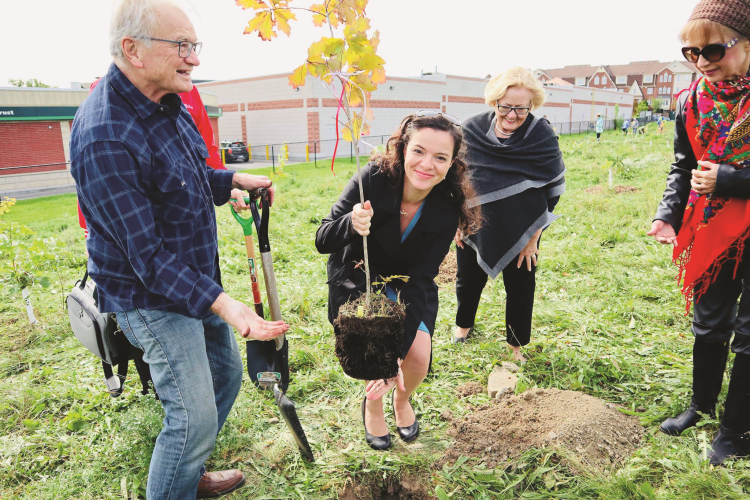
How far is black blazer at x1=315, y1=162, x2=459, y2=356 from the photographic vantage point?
92.4 inches

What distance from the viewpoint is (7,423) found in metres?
2.89

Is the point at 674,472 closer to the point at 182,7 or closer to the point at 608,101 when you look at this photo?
the point at 182,7

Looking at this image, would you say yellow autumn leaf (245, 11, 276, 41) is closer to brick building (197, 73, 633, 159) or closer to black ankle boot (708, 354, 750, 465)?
black ankle boot (708, 354, 750, 465)

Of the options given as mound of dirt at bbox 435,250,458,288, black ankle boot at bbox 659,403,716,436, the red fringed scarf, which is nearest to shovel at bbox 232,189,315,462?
black ankle boot at bbox 659,403,716,436

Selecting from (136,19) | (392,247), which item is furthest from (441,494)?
(136,19)

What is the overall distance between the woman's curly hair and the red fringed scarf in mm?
1072

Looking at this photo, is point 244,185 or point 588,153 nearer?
point 244,185

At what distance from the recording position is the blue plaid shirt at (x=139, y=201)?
5.00ft

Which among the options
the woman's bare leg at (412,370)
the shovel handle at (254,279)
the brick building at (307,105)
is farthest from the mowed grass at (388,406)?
the brick building at (307,105)

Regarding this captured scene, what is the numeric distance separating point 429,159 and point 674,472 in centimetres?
178

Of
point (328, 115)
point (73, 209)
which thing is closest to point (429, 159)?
point (73, 209)

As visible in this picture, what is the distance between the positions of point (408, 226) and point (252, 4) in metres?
1.20

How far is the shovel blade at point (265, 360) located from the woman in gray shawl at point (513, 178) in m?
1.58

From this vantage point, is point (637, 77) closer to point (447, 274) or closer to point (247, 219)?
point (447, 274)
